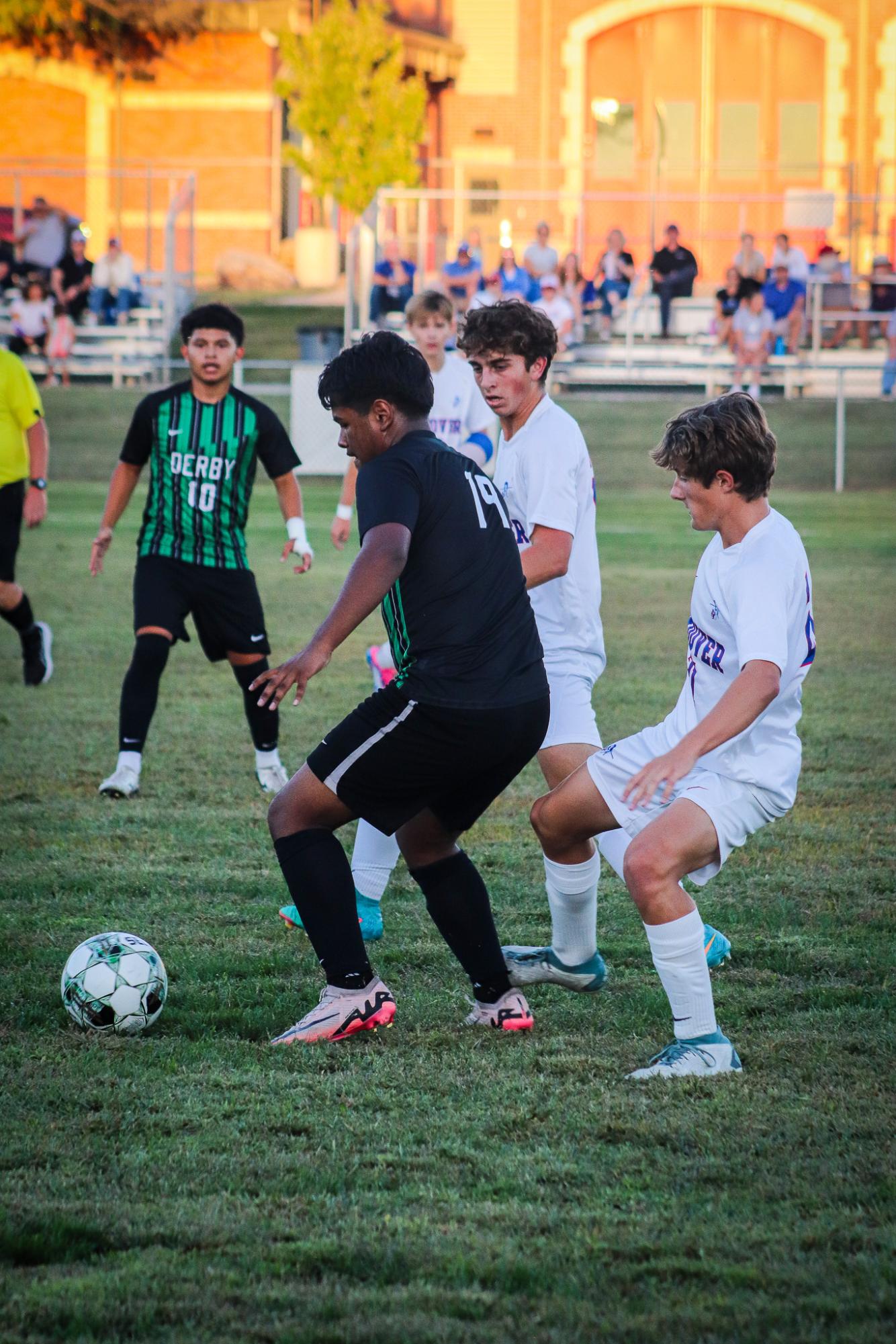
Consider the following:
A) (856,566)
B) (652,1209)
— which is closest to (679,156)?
(856,566)

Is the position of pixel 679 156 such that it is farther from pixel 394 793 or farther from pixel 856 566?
pixel 394 793

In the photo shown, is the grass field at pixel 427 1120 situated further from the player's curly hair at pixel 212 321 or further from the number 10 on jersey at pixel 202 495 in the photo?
the player's curly hair at pixel 212 321

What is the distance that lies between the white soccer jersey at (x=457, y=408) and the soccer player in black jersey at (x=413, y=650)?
170 inches

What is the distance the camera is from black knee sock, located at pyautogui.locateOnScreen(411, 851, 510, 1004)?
4156mm

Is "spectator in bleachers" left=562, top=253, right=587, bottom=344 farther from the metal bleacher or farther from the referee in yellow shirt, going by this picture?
the referee in yellow shirt

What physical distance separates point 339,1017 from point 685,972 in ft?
2.95

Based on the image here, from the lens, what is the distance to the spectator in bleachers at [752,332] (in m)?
22.8

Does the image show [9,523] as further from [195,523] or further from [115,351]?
[115,351]

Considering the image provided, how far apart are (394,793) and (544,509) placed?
1198mm

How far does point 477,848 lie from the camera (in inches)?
→ 243

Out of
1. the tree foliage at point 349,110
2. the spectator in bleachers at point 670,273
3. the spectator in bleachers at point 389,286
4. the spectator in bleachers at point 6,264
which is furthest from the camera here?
the tree foliage at point 349,110

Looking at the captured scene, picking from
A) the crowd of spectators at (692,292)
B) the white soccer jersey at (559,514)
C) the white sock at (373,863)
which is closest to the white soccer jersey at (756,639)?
the white soccer jersey at (559,514)

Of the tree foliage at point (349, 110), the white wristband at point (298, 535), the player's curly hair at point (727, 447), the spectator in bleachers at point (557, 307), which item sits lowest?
the white wristband at point (298, 535)

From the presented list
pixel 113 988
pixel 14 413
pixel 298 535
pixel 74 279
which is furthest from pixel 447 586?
pixel 74 279
